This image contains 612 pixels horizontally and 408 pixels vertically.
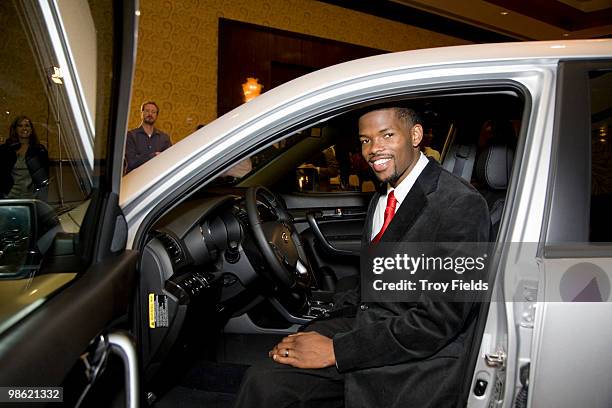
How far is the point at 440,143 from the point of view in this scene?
214cm

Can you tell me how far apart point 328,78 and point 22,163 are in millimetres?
675

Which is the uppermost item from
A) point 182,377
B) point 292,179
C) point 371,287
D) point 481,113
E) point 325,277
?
point 481,113

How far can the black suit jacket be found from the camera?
121cm

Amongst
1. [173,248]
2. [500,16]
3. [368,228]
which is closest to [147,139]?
[173,248]

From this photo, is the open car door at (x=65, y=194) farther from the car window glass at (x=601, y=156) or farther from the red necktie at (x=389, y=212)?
the car window glass at (x=601, y=156)

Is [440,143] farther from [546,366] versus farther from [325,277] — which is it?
[546,366]

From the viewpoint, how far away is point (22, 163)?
0.84 metres

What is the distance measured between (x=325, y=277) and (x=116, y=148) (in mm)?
1833

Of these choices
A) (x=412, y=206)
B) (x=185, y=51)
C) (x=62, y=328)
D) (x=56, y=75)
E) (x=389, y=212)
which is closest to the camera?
(x=62, y=328)

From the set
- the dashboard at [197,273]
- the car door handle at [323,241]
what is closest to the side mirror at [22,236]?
the dashboard at [197,273]

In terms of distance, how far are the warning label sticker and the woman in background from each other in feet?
1.89

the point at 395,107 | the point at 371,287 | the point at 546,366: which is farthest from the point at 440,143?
the point at 546,366

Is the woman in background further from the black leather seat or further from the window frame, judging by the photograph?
the black leather seat

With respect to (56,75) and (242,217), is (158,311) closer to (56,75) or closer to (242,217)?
(242,217)
